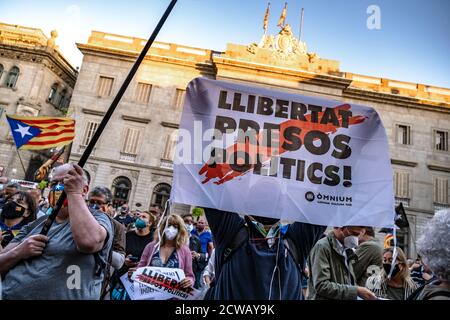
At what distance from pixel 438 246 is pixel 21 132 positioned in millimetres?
7513

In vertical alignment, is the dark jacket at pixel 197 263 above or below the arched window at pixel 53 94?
below

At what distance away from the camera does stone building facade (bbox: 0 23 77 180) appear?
973 inches

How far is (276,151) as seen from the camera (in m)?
2.66

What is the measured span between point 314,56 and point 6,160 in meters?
26.3

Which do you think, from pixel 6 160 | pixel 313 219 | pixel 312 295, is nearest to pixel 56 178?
pixel 313 219

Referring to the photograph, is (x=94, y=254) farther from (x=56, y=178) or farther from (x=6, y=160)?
(x=6, y=160)

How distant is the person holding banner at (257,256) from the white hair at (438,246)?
0.84m

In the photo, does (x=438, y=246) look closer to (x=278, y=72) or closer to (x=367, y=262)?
(x=367, y=262)

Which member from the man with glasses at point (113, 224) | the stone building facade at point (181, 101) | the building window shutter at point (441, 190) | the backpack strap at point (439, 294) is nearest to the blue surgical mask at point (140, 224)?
the man with glasses at point (113, 224)

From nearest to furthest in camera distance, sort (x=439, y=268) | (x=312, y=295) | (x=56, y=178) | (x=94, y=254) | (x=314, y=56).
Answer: (x=439, y=268), (x=56, y=178), (x=94, y=254), (x=312, y=295), (x=314, y=56)

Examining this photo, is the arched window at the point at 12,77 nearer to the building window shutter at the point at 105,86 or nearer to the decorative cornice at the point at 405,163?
the building window shutter at the point at 105,86

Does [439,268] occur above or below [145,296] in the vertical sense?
above

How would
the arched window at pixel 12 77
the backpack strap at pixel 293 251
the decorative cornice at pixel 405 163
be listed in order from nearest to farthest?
the backpack strap at pixel 293 251, the decorative cornice at pixel 405 163, the arched window at pixel 12 77

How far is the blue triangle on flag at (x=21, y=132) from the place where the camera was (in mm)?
6420
